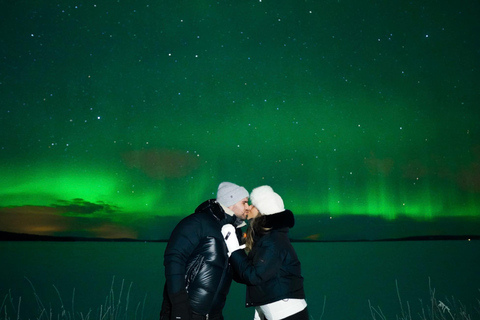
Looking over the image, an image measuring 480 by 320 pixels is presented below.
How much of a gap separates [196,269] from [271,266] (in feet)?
1.83

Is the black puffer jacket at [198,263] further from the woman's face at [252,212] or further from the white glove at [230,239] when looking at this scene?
the woman's face at [252,212]

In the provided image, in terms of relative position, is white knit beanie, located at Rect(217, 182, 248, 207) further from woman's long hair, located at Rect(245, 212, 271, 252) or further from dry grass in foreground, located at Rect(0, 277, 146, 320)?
dry grass in foreground, located at Rect(0, 277, 146, 320)

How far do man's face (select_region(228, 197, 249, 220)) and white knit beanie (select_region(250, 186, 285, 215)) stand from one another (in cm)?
14

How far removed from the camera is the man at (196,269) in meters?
2.75

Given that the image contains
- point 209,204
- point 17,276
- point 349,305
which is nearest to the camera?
point 209,204

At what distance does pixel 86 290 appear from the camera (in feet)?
70.2

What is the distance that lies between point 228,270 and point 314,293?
76.9 feet

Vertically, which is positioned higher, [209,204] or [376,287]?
[209,204]

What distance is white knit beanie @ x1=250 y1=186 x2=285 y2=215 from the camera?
120 inches

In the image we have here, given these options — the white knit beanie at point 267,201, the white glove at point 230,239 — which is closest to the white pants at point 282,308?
the white glove at point 230,239

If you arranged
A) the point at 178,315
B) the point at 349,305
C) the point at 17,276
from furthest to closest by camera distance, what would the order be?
the point at 17,276 < the point at 349,305 < the point at 178,315

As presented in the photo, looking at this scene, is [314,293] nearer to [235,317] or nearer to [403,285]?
[403,285]

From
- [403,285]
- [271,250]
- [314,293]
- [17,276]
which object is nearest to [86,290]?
[17,276]

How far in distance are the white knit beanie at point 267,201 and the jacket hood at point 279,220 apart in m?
0.05
